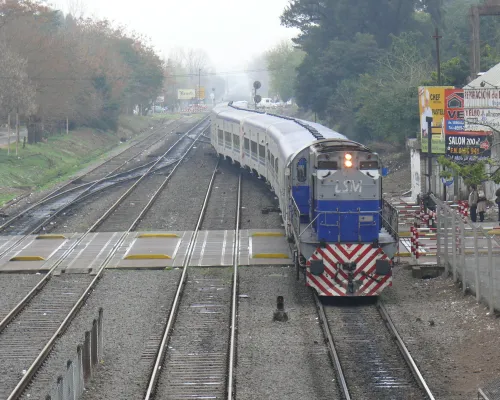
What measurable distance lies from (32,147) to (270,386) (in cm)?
4739

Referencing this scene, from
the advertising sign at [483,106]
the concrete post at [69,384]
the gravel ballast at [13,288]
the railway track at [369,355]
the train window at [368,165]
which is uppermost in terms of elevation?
the advertising sign at [483,106]

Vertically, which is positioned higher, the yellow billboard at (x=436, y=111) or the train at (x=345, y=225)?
the yellow billboard at (x=436, y=111)

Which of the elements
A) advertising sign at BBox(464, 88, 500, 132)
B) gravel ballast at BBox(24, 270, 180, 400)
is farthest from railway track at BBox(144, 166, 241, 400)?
advertising sign at BBox(464, 88, 500, 132)

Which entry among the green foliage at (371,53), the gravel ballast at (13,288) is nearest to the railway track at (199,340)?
the gravel ballast at (13,288)

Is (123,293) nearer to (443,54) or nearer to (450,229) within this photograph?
(450,229)

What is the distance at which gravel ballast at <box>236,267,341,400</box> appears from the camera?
44.5 feet

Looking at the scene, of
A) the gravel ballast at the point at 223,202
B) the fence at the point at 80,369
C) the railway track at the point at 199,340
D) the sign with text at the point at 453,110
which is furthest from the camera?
Answer: the sign with text at the point at 453,110

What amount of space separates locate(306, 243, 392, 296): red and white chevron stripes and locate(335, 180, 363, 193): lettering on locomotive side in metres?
1.28

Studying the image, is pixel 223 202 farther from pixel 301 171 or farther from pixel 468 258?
pixel 468 258

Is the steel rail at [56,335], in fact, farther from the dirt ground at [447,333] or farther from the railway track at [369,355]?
the dirt ground at [447,333]

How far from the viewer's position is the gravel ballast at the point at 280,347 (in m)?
13.6

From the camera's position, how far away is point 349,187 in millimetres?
19531

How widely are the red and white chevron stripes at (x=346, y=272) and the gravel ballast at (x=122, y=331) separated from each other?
3.56 m

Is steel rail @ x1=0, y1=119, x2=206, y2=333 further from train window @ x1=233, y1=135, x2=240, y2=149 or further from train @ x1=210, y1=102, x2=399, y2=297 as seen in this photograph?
train @ x1=210, y1=102, x2=399, y2=297
